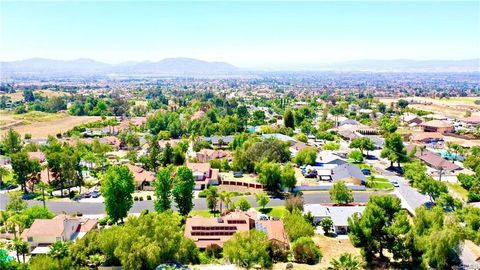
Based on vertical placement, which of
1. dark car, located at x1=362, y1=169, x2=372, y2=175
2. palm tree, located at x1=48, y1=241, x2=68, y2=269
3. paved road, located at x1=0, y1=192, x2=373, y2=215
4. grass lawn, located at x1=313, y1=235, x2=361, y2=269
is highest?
palm tree, located at x1=48, y1=241, x2=68, y2=269

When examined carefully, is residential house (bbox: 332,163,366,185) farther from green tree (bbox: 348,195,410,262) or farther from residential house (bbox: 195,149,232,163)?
green tree (bbox: 348,195,410,262)

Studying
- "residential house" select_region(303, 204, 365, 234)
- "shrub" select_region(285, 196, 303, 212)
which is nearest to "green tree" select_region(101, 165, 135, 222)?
"shrub" select_region(285, 196, 303, 212)

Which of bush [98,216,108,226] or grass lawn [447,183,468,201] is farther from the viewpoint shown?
grass lawn [447,183,468,201]

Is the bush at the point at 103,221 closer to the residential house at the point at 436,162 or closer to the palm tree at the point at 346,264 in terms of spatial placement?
the palm tree at the point at 346,264

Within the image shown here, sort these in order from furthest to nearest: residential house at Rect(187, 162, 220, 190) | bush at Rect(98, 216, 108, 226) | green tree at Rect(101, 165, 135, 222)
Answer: residential house at Rect(187, 162, 220, 190) → bush at Rect(98, 216, 108, 226) → green tree at Rect(101, 165, 135, 222)

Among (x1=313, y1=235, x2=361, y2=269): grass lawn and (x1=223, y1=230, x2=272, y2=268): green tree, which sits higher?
(x1=223, y1=230, x2=272, y2=268): green tree

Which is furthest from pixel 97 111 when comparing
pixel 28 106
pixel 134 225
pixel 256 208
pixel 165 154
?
pixel 134 225

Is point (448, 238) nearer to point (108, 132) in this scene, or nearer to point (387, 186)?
point (387, 186)
